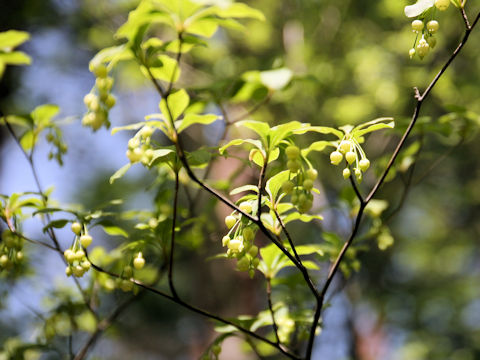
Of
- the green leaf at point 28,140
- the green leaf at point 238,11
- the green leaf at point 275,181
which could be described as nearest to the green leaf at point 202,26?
the green leaf at point 238,11

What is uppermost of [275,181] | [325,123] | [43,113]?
[325,123]

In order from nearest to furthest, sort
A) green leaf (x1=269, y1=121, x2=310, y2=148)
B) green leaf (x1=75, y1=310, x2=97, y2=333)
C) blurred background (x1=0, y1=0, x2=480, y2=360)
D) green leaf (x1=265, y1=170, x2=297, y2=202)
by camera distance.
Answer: green leaf (x1=269, y1=121, x2=310, y2=148), green leaf (x1=265, y1=170, x2=297, y2=202), green leaf (x1=75, y1=310, x2=97, y2=333), blurred background (x1=0, y1=0, x2=480, y2=360)

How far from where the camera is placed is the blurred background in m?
3.19

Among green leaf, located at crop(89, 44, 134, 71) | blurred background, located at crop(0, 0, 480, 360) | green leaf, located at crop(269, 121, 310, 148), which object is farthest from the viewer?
blurred background, located at crop(0, 0, 480, 360)

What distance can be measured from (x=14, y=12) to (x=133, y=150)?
2.44 m

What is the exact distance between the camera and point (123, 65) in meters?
4.34

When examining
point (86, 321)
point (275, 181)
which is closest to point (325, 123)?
point (86, 321)

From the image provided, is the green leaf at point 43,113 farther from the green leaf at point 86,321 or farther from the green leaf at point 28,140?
the green leaf at point 86,321

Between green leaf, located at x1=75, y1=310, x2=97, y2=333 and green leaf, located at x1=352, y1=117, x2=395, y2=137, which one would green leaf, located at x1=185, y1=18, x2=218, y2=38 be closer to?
green leaf, located at x1=352, y1=117, x2=395, y2=137

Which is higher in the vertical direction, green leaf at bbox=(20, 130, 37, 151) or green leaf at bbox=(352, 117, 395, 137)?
green leaf at bbox=(20, 130, 37, 151)

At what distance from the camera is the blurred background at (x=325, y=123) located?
319cm

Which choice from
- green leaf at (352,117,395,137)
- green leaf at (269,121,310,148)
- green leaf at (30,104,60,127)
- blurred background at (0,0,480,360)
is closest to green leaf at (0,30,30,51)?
green leaf at (30,104,60,127)

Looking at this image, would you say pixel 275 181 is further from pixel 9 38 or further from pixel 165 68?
pixel 9 38

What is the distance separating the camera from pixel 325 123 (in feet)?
12.9
